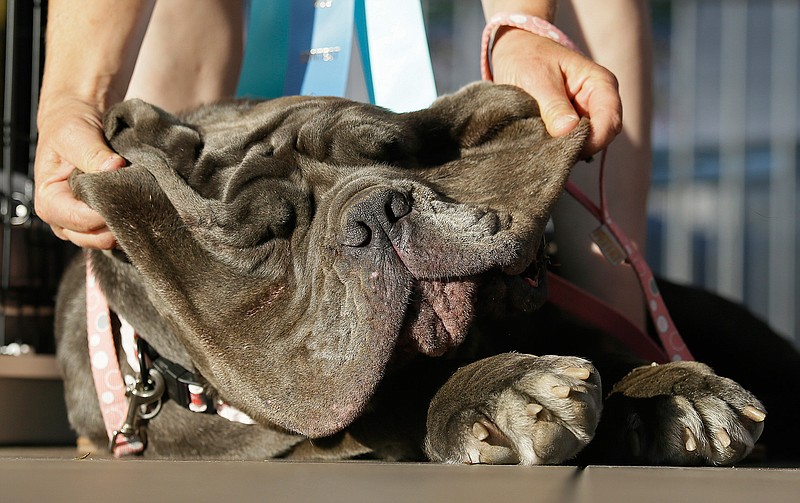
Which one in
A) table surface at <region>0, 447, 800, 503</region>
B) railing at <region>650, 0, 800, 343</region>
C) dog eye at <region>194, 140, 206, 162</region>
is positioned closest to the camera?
table surface at <region>0, 447, 800, 503</region>

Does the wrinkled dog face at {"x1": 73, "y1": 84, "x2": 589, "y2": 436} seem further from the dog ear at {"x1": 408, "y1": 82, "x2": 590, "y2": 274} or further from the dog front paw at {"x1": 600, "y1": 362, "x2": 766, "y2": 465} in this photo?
the dog front paw at {"x1": 600, "y1": 362, "x2": 766, "y2": 465}

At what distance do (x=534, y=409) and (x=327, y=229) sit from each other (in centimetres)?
45

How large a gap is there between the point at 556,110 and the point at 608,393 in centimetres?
53

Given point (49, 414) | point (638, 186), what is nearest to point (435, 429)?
point (638, 186)

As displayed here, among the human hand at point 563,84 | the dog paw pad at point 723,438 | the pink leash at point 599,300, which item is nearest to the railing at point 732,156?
the pink leash at point 599,300

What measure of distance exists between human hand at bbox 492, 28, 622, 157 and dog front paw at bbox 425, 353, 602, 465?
0.46 meters

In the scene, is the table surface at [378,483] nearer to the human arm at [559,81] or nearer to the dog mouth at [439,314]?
the dog mouth at [439,314]

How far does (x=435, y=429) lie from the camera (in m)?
1.50

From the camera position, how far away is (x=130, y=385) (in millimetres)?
1908

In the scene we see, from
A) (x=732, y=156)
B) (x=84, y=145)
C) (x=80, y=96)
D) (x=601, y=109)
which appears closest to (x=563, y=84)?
(x=601, y=109)

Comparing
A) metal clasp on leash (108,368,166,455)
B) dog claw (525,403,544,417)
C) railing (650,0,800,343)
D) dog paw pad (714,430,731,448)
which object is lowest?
railing (650,0,800,343)

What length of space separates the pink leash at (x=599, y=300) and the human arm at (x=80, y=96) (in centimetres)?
83

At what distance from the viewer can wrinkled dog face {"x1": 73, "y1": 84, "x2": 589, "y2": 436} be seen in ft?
4.81

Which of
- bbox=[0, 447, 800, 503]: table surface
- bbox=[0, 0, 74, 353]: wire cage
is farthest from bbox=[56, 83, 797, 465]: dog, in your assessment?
bbox=[0, 0, 74, 353]: wire cage
